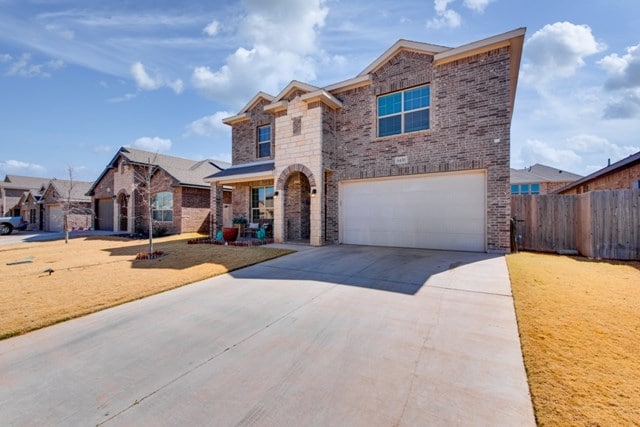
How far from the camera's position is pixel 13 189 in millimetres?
38594

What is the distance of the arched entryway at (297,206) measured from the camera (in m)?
13.6

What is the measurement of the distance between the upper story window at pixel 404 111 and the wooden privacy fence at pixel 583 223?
4723 millimetres

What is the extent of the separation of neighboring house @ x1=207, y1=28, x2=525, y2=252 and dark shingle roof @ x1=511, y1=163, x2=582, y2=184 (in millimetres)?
19906

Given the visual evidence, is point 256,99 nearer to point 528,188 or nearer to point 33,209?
point 528,188

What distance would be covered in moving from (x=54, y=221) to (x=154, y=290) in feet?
103

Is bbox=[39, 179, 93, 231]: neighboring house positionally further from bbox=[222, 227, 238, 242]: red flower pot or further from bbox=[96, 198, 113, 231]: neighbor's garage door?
bbox=[222, 227, 238, 242]: red flower pot

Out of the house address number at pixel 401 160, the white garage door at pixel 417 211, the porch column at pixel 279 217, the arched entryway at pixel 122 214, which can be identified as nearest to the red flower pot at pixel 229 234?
the porch column at pixel 279 217

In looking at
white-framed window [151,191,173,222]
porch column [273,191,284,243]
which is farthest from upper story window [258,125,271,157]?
white-framed window [151,191,173,222]

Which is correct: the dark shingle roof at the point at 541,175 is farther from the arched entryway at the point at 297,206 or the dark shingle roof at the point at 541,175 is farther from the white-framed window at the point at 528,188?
the arched entryway at the point at 297,206

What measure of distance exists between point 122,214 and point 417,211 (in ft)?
75.8

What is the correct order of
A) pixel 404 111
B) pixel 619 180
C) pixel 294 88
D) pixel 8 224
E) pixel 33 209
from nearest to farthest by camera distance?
pixel 404 111 → pixel 619 180 → pixel 294 88 → pixel 8 224 → pixel 33 209

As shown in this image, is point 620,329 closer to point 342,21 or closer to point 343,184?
point 343,184

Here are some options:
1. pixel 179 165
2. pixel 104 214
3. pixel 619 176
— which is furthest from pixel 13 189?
pixel 619 176

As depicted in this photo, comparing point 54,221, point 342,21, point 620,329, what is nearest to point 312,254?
point 620,329
